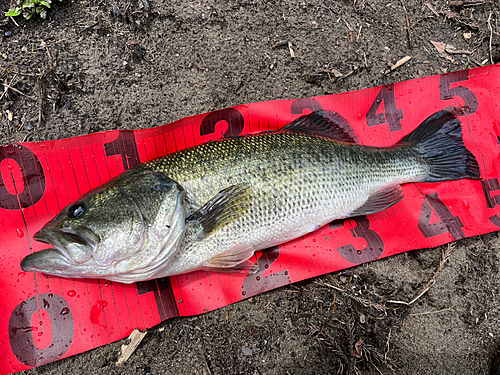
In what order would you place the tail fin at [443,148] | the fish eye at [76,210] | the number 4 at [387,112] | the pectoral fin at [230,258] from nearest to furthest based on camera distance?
the fish eye at [76,210]
the pectoral fin at [230,258]
the tail fin at [443,148]
the number 4 at [387,112]

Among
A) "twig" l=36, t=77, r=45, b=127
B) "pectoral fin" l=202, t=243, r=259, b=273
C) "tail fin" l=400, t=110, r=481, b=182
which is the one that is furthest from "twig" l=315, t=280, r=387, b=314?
"twig" l=36, t=77, r=45, b=127

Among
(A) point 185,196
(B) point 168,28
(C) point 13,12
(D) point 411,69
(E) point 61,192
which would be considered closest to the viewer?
(A) point 185,196

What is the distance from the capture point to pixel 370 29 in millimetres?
3135

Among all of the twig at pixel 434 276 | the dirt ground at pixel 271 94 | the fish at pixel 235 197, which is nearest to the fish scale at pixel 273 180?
the fish at pixel 235 197

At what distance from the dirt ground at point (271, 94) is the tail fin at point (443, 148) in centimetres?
63

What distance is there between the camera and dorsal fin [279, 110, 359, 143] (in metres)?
2.71

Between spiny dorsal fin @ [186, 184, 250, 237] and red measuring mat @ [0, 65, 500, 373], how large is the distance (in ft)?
2.07

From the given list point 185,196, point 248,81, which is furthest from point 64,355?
point 248,81

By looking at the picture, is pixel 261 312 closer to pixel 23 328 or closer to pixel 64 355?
pixel 64 355

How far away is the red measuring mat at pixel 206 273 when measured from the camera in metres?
2.38

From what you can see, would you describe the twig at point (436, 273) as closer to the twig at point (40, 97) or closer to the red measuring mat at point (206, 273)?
the red measuring mat at point (206, 273)

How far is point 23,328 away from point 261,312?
1.91 m

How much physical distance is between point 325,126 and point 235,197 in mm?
1164

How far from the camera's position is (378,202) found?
2.69 metres
